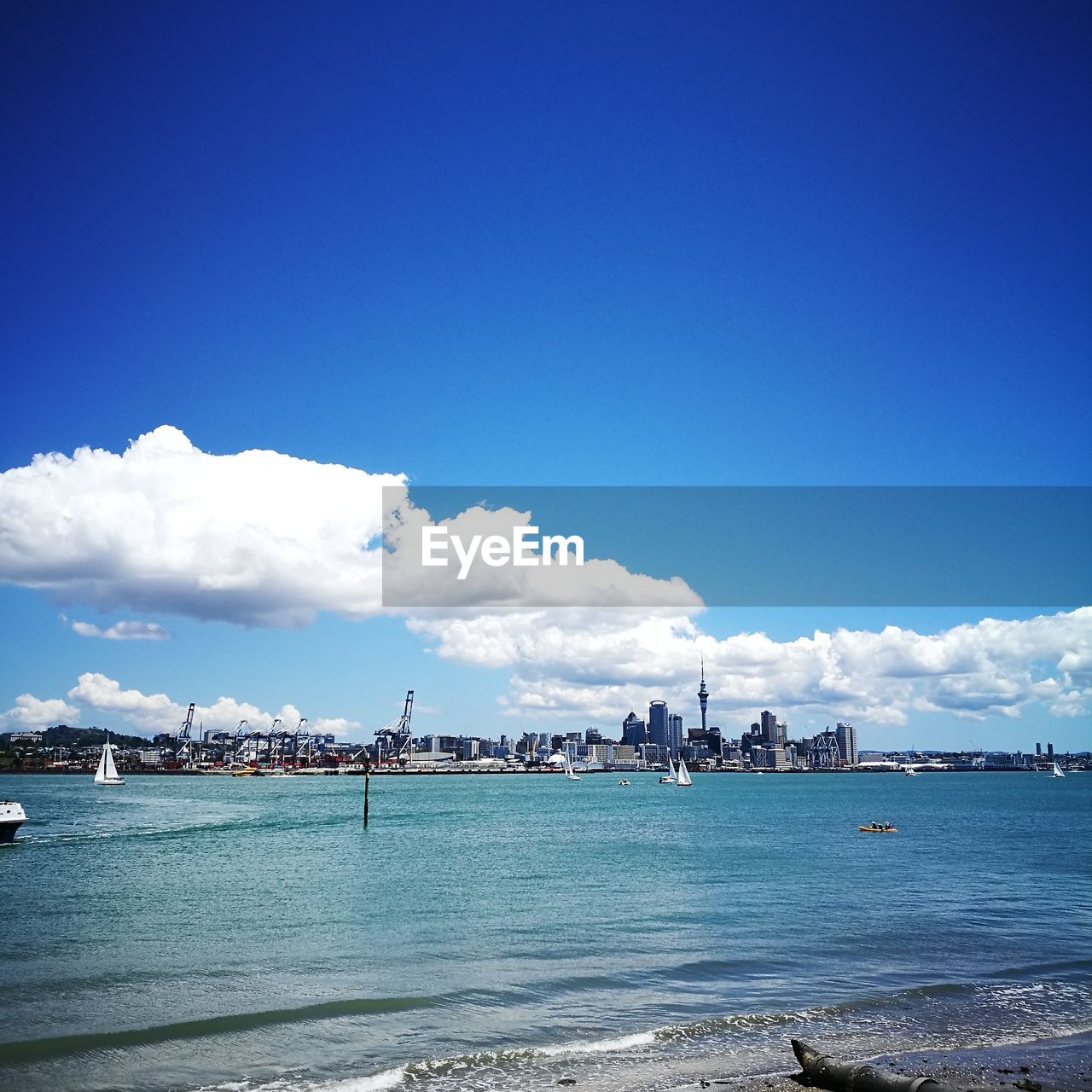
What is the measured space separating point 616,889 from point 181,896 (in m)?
20.8

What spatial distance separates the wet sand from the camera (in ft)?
51.0

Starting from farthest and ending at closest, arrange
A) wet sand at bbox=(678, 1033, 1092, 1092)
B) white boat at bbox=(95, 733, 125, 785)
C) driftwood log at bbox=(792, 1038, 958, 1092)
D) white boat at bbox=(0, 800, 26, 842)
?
white boat at bbox=(95, 733, 125, 785), white boat at bbox=(0, 800, 26, 842), wet sand at bbox=(678, 1033, 1092, 1092), driftwood log at bbox=(792, 1038, 958, 1092)

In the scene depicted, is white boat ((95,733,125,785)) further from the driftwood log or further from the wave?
the driftwood log

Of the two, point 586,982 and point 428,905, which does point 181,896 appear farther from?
point 586,982

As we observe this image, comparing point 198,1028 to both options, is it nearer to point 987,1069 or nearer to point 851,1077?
point 851,1077

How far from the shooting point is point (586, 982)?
976 inches

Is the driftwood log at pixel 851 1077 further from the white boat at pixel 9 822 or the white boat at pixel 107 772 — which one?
the white boat at pixel 107 772

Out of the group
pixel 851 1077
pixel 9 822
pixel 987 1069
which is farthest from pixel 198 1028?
pixel 9 822

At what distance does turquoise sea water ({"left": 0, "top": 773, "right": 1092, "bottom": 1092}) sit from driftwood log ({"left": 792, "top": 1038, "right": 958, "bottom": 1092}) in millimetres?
1601

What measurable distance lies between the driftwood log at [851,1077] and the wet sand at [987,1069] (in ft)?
1.03

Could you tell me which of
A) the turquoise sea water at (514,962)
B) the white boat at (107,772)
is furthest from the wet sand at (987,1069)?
the white boat at (107,772)

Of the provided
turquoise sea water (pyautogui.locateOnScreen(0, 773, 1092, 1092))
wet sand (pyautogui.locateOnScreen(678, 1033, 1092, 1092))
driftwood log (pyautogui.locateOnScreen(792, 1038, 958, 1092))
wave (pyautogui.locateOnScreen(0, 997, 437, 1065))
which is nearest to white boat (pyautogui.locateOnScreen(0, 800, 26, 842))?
turquoise sea water (pyautogui.locateOnScreen(0, 773, 1092, 1092))

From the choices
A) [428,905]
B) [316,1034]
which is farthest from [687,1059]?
[428,905]

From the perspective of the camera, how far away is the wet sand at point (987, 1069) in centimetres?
1554
